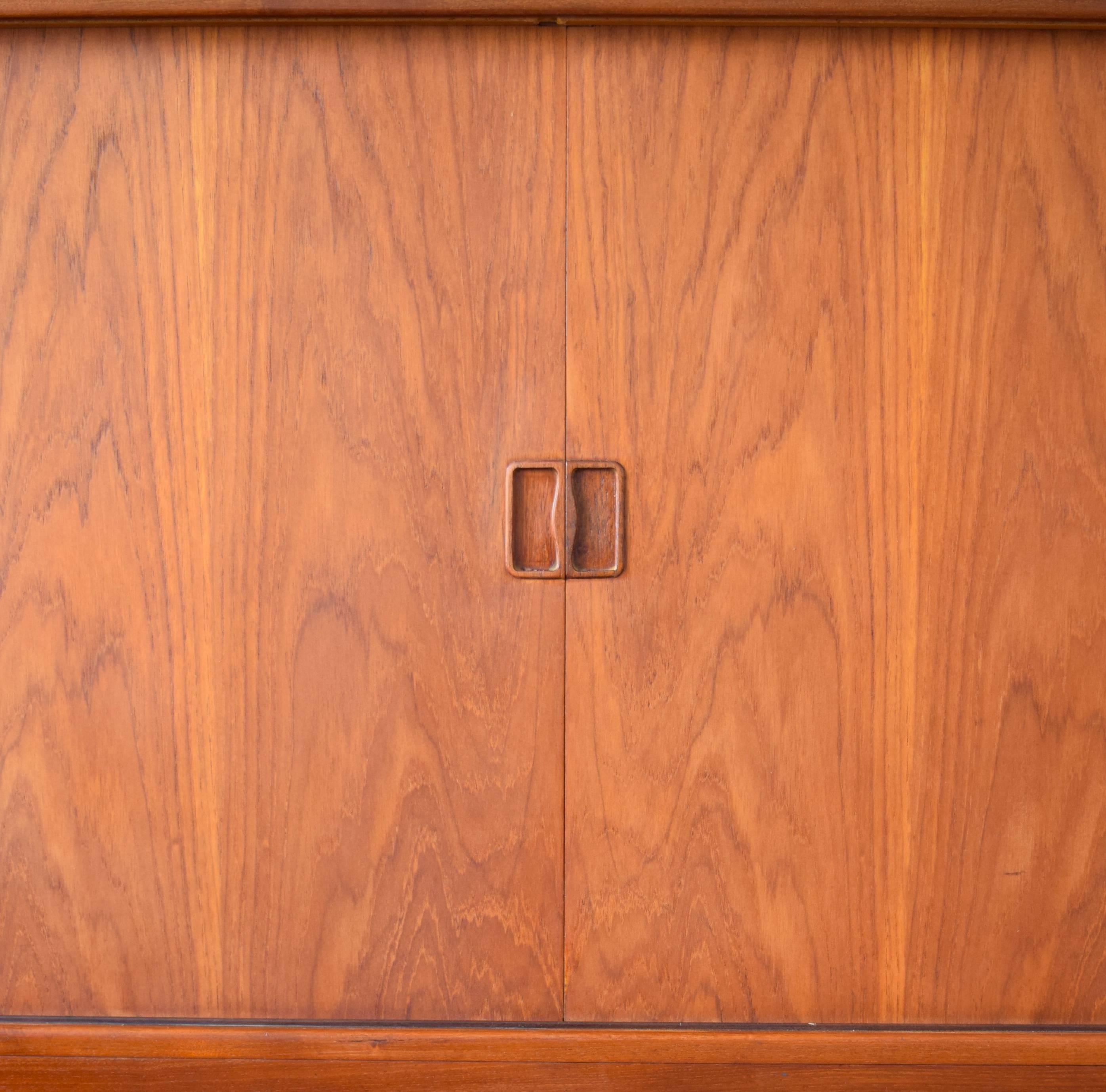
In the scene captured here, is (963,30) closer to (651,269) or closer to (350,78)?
(651,269)

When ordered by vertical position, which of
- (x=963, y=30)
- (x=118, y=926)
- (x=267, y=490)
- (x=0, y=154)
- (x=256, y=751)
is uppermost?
(x=963, y=30)

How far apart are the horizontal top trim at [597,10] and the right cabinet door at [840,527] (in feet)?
0.09

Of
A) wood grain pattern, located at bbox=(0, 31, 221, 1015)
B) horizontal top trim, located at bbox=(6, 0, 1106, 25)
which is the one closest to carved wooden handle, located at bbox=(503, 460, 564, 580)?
wood grain pattern, located at bbox=(0, 31, 221, 1015)

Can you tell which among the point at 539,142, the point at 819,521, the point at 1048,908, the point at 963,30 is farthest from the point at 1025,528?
the point at 539,142

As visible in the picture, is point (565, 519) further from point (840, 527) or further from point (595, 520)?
point (840, 527)

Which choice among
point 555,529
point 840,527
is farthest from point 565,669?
point 840,527

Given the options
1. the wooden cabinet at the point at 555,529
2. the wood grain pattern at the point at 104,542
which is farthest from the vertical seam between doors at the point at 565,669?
the wood grain pattern at the point at 104,542

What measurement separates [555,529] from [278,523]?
0.93ft

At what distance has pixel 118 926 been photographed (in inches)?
34.2

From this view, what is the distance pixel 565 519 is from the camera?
841 mm

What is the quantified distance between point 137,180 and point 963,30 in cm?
84

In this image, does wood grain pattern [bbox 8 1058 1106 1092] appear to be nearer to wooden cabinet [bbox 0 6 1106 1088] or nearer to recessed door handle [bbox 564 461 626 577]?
wooden cabinet [bbox 0 6 1106 1088]

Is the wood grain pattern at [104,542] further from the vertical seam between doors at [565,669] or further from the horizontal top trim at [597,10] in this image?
the vertical seam between doors at [565,669]

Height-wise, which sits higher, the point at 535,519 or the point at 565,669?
the point at 535,519
